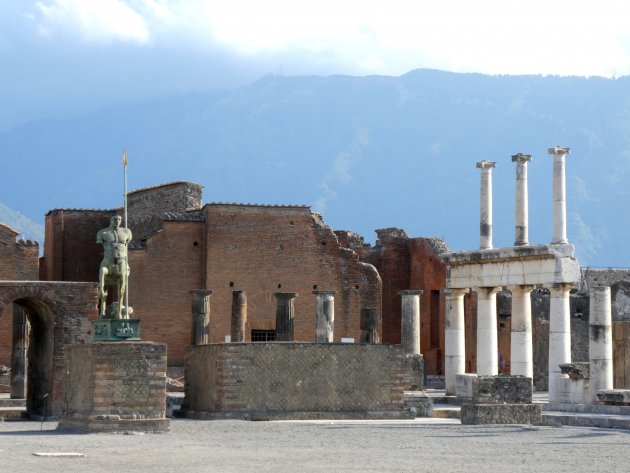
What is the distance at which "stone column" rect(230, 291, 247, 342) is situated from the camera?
36188 millimetres

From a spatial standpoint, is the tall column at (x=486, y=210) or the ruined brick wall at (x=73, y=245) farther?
the ruined brick wall at (x=73, y=245)

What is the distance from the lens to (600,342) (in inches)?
1073

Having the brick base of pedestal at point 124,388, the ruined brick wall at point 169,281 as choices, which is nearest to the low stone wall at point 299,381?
the brick base of pedestal at point 124,388

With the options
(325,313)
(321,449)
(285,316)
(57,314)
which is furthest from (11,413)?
(321,449)

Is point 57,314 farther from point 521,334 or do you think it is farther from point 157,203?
point 157,203

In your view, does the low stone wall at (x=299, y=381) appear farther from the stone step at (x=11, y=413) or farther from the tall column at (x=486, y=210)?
the tall column at (x=486, y=210)

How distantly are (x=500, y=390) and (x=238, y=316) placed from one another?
14.7 meters

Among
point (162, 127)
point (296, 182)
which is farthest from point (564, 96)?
point (162, 127)

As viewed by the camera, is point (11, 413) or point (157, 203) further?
point (157, 203)

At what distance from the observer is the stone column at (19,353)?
34.0m

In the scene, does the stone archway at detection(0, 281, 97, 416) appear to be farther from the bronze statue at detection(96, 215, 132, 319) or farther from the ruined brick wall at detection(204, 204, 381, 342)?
the ruined brick wall at detection(204, 204, 381, 342)

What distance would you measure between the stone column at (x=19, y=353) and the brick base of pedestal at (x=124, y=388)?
1411cm

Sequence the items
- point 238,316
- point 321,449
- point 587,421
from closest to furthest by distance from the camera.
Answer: point 321,449, point 587,421, point 238,316

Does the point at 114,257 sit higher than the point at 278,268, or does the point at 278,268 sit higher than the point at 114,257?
the point at 278,268
